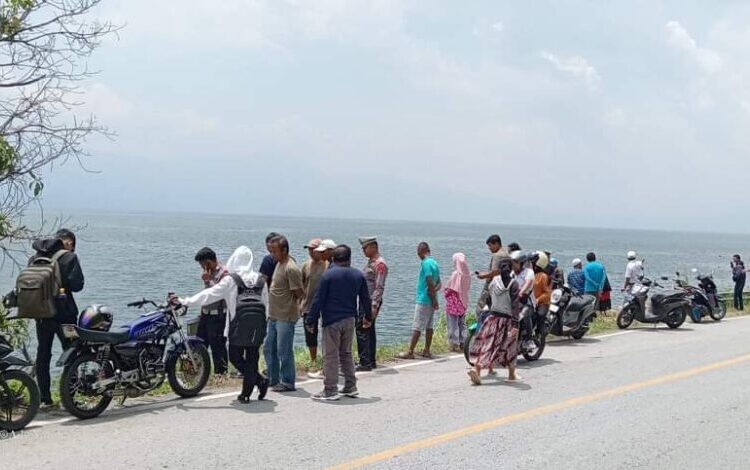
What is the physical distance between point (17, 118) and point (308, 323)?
4.07m

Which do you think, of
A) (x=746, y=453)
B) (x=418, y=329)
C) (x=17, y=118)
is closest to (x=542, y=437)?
(x=746, y=453)

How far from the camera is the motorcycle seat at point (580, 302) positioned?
13352 millimetres

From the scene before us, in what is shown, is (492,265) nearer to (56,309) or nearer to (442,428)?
(442,428)

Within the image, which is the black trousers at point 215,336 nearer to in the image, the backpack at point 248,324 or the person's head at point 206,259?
the person's head at point 206,259

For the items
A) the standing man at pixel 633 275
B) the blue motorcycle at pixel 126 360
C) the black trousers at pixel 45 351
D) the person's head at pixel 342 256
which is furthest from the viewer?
the standing man at pixel 633 275

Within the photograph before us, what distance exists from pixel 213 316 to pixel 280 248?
143cm

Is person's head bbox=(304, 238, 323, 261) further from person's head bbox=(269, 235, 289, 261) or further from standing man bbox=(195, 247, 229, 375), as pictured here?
standing man bbox=(195, 247, 229, 375)

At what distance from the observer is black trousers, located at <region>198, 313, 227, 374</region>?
9273 millimetres

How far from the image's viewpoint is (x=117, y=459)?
5.77 m

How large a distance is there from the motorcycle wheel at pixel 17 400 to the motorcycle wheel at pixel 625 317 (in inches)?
485

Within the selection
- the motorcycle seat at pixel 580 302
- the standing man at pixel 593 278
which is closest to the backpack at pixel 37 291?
the motorcycle seat at pixel 580 302

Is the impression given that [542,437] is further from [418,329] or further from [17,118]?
[17,118]

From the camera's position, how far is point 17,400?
6586 millimetres

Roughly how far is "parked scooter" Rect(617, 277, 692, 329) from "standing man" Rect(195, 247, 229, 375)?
962cm
